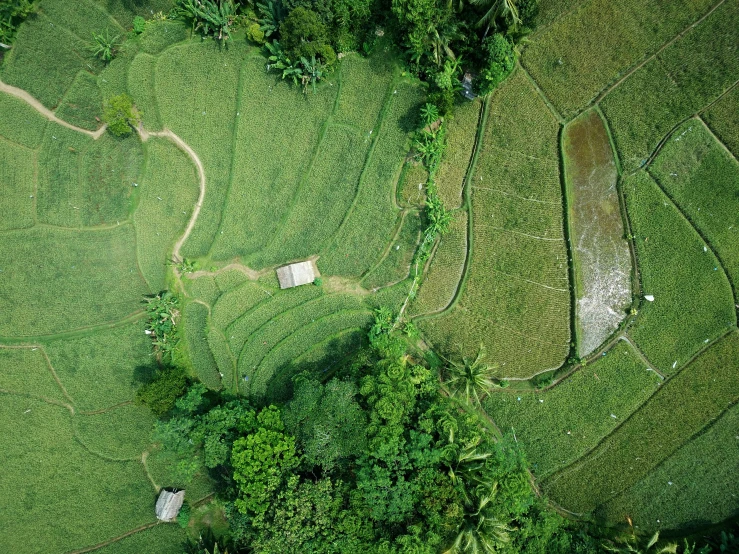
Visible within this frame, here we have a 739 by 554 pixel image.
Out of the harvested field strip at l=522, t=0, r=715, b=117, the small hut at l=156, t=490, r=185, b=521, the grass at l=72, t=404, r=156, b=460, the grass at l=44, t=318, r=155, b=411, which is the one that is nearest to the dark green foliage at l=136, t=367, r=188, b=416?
the grass at l=44, t=318, r=155, b=411

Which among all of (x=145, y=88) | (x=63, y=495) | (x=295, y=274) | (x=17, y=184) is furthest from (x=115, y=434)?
(x=145, y=88)

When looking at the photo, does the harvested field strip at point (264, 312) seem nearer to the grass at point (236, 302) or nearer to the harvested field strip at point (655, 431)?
the grass at point (236, 302)

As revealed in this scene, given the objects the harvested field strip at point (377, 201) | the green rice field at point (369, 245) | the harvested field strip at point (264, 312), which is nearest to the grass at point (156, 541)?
the green rice field at point (369, 245)

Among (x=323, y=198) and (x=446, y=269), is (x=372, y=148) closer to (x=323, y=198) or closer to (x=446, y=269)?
(x=323, y=198)

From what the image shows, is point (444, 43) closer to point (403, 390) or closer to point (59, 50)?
point (403, 390)

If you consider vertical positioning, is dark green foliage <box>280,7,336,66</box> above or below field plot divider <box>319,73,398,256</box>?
above

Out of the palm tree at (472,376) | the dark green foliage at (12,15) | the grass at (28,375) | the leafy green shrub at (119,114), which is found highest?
the dark green foliage at (12,15)

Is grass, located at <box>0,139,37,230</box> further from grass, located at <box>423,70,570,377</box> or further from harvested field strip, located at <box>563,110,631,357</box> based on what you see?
harvested field strip, located at <box>563,110,631,357</box>
